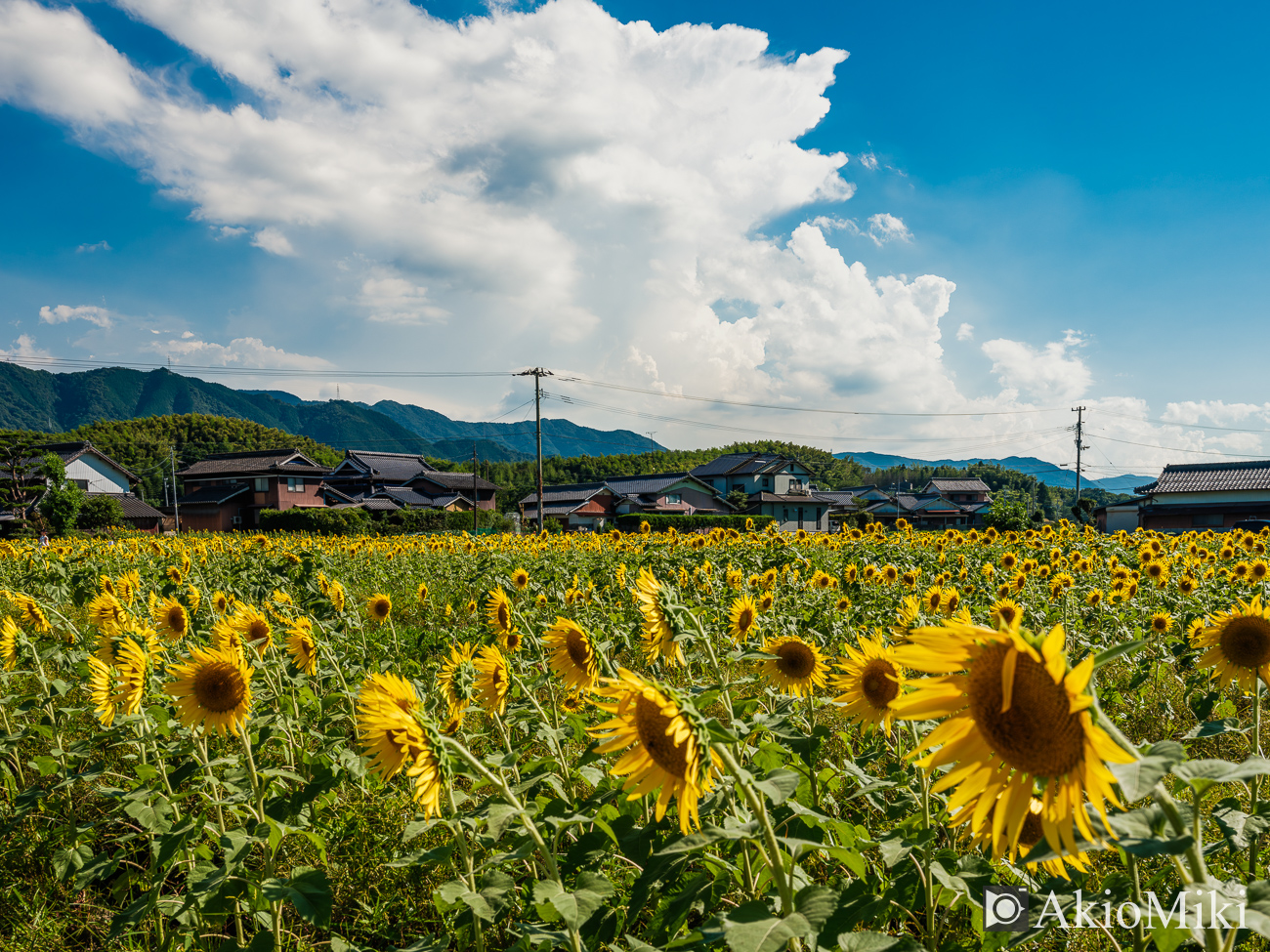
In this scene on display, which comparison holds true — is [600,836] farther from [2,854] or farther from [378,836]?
[2,854]

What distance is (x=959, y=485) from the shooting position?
77.1 m

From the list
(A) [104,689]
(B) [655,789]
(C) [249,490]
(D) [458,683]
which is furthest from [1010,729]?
(C) [249,490]

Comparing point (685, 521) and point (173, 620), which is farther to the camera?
point (685, 521)

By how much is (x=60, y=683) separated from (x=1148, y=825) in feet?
13.7

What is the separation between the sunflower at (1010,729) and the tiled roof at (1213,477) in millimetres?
45241

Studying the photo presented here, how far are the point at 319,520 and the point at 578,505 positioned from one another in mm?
25607

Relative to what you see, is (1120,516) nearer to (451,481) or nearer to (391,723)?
(391,723)

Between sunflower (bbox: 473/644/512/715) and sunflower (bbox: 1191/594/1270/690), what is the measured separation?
2.48 metres

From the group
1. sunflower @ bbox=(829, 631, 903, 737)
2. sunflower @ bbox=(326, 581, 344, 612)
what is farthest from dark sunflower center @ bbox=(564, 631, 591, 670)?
sunflower @ bbox=(326, 581, 344, 612)

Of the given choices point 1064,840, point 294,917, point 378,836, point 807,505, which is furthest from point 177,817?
point 807,505

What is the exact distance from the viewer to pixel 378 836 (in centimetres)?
291

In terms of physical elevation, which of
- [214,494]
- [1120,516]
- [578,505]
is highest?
[1120,516]

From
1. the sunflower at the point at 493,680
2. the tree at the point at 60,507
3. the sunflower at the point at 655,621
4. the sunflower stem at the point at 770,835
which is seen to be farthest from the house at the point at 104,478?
the sunflower stem at the point at 770,835

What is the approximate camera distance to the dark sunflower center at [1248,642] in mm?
1980
